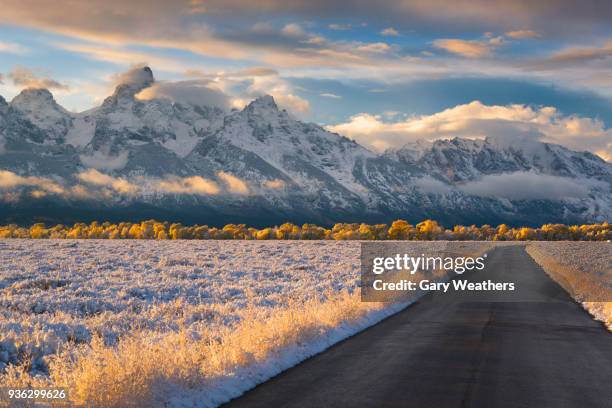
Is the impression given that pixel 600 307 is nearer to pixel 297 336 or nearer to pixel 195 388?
pixel 297 336

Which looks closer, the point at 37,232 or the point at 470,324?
the point at 470,324

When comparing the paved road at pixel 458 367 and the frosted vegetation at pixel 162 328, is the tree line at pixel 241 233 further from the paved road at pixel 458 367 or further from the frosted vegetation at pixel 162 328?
the paved road at pixel 458 367

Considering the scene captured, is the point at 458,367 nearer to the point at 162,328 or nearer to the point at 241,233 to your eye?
the point at 162,328

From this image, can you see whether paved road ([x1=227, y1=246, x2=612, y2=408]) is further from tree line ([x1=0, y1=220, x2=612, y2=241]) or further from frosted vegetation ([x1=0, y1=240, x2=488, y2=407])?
tree line ([x1=0, y1=220, x2=612, y2=241])

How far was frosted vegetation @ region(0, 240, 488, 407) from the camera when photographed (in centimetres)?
1048

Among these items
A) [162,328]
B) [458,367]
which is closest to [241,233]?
[162,328]

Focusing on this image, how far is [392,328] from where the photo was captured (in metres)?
19.1

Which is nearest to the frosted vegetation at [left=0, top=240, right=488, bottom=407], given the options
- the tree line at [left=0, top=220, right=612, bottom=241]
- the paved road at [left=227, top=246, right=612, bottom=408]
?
the paved road at [left=227, top=246, right=612, bottom=408]

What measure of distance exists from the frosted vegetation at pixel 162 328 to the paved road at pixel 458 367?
845mm

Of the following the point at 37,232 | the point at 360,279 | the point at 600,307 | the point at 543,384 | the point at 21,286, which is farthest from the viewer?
the point at 37,232

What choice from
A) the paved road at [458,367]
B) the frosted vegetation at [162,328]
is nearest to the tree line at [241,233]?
the frosted vegetation at [162,328]

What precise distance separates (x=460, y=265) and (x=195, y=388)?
4450 centimetres

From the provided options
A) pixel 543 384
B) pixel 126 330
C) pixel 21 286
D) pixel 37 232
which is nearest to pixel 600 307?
pixel 543 384

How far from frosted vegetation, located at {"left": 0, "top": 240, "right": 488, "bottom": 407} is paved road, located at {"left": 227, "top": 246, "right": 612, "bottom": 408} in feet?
2.77
